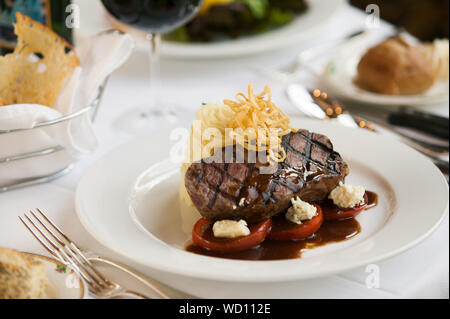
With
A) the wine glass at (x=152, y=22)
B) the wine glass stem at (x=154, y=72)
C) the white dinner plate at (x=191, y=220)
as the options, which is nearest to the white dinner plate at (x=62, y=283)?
the white dinner plate at (x=191, y=220)

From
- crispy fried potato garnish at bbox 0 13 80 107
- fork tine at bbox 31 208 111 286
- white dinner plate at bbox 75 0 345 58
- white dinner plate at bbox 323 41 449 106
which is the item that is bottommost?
→ white dinner plate at bbox 323 41 449 106

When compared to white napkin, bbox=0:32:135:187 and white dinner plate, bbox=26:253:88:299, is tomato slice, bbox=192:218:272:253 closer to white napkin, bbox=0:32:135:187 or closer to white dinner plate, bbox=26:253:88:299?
white dinner plate, bbox=26:253:88:299

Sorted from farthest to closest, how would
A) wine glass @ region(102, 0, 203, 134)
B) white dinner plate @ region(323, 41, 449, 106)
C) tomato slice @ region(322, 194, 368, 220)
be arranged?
white dinner plate @ region(323, 41, 449, 106) < wine glass @ region(102, 0, 203, 134) < tomato slice @ region(322, 194, 368, 220)

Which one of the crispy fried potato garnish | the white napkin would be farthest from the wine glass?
the crispy fried potato garnish

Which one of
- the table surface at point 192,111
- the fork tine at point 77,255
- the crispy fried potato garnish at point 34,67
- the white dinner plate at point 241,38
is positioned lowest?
the table surface at point 192,111

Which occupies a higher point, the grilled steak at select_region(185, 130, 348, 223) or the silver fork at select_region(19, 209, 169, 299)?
the grilled steak at select_region(185, 130, 348, 223)

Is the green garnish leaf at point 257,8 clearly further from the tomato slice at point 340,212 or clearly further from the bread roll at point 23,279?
the bread roll at point 23,279
